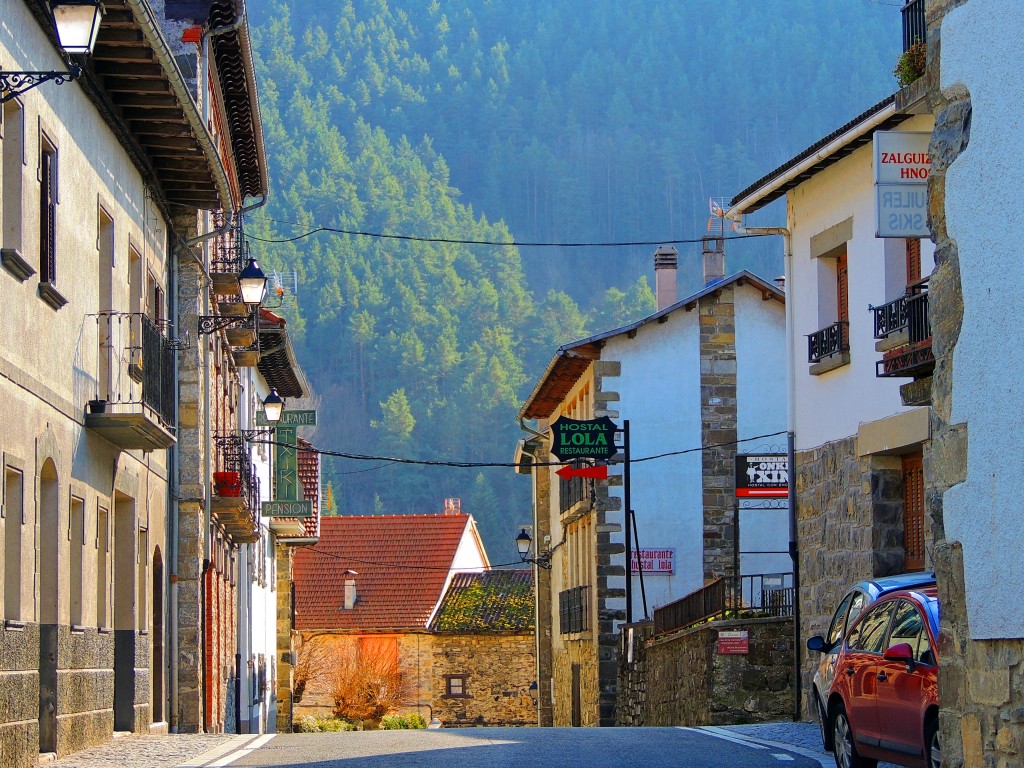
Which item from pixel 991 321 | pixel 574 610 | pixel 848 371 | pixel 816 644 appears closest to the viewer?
pixel 991 321

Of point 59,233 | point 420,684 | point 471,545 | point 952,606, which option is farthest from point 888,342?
point 471,545

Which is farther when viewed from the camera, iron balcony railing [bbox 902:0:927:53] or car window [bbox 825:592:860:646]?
iron balcony railing [bbox 902:0:927:53]

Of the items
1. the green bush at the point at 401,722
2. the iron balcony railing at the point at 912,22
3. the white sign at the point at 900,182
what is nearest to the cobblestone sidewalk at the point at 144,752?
the white sign at the point at 900,182

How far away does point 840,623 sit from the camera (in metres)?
14.3

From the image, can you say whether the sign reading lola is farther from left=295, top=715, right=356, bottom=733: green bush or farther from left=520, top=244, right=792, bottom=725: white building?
left=295, top=715, right=356, bottom=733: green bush

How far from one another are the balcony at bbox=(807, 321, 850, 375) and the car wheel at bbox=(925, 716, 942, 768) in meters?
10.1

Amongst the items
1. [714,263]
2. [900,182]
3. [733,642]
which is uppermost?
[714,263]

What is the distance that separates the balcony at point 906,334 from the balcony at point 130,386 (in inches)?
283

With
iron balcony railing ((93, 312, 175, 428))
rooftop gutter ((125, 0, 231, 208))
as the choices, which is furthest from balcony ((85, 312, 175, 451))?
rooftop gutter ((125, 0, 231, 208))

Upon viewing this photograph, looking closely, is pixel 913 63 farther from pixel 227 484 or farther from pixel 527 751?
pixel 227 484

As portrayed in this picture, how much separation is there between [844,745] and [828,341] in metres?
9.04

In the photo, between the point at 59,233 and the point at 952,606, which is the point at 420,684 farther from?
the point at 952,606

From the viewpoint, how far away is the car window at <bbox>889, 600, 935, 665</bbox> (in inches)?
432

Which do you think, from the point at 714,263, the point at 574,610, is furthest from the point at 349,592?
the point at 714,263
